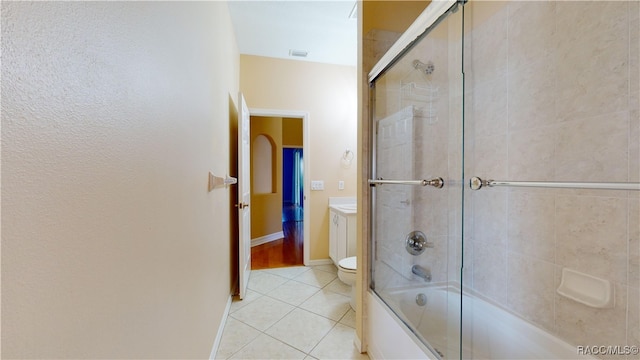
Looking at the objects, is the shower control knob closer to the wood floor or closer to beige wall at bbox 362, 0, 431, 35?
beige wall at bbox 362, 0, 431, 35

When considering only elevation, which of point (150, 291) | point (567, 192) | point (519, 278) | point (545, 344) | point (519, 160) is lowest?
point (545, 344)

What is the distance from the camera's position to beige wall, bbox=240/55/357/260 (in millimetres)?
3256

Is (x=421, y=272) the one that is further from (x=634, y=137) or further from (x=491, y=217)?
(x=634, y=137)

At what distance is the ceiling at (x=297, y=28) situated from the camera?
2.31 m

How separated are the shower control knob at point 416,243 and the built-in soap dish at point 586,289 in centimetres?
69

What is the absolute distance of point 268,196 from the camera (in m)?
4.86

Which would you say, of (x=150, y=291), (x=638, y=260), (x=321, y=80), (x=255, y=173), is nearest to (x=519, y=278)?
(x=638, y=260)

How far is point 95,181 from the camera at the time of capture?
1.78 feet

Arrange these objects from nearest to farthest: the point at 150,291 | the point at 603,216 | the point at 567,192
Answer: the point at 150,291 < the point at 603,216 < the point at 567,192

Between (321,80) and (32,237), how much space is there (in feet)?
11.0

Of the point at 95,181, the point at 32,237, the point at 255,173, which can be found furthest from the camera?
the point at 255,173

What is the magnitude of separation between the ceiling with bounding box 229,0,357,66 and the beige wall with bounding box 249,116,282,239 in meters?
1.72

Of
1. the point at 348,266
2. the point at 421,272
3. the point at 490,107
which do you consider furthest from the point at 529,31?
the point at 348,266

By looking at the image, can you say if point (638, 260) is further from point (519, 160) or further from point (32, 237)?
point (32, 237)
